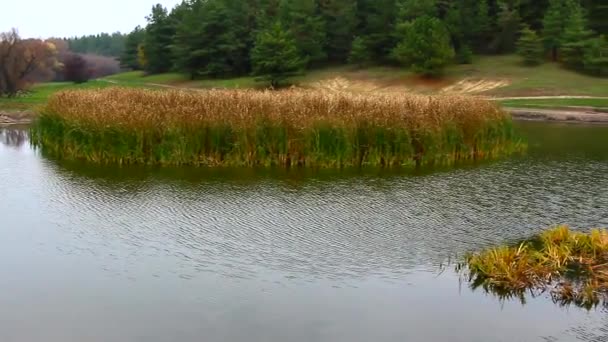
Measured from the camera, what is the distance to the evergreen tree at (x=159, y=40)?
59875mm

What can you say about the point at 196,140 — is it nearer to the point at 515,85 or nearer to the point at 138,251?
the point at 138,251

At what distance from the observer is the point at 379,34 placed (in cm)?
4881

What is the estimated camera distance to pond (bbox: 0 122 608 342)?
303 inches

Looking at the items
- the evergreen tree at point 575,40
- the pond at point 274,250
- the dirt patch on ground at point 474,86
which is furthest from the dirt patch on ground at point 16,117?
the evergreen tree at point 575,40

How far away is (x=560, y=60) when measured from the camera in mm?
44656

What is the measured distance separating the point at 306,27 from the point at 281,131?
34.7 metres

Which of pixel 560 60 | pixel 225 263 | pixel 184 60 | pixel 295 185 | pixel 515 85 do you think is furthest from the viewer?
pixel 184 60

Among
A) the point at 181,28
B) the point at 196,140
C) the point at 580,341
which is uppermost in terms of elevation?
the point at 181,28

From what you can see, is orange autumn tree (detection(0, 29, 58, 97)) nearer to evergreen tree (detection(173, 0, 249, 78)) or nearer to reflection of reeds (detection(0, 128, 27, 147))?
evergreen tree (detection(173, 0, 249, 78))

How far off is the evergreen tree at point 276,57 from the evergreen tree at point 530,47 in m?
14.1

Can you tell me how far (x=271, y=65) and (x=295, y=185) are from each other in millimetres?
32094

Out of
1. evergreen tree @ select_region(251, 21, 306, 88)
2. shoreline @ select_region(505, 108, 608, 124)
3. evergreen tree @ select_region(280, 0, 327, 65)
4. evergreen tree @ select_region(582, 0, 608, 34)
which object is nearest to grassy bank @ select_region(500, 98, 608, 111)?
shoreline @ select_region(505, 108, 608, 124)

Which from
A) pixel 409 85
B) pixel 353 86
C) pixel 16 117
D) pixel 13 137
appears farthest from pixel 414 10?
pixel 13 137

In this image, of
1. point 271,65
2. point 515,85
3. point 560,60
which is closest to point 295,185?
point 515,85
